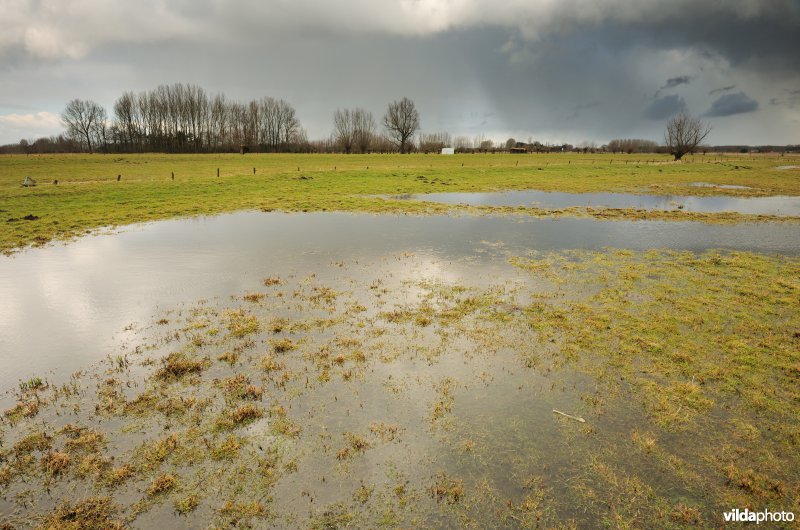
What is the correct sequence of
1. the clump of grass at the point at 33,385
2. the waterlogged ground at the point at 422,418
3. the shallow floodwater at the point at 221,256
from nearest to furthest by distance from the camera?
the waterlogged ground at the point at 422,418
the clump of grass at the point at 33,385
the shallow floodwater at the point at 221,256

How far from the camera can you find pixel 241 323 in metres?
10.6

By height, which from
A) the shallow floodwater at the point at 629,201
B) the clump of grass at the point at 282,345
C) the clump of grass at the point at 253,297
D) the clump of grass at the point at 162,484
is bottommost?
the clump of grass at the point at 162,484

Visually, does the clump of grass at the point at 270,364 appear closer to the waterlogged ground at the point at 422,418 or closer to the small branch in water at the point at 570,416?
the waterlogged ground at the point at 422,418

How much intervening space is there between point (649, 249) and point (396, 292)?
12.5 meters

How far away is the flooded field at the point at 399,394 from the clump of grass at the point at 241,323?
8 centimetres

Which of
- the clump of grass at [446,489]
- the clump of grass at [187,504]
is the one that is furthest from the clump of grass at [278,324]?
the clump of grass at [446,489]

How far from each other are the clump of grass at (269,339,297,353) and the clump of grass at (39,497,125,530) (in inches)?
168

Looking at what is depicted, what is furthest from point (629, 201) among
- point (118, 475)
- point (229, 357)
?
point (118, 475)

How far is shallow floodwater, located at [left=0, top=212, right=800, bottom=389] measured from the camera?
409 inches

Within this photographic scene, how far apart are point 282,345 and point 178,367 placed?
7.09 ft

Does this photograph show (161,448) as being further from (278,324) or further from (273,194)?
(273,194)

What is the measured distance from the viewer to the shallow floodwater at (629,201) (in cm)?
2928

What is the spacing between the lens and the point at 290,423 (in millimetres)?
6793

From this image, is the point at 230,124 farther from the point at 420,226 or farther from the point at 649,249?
the point at 649,249
